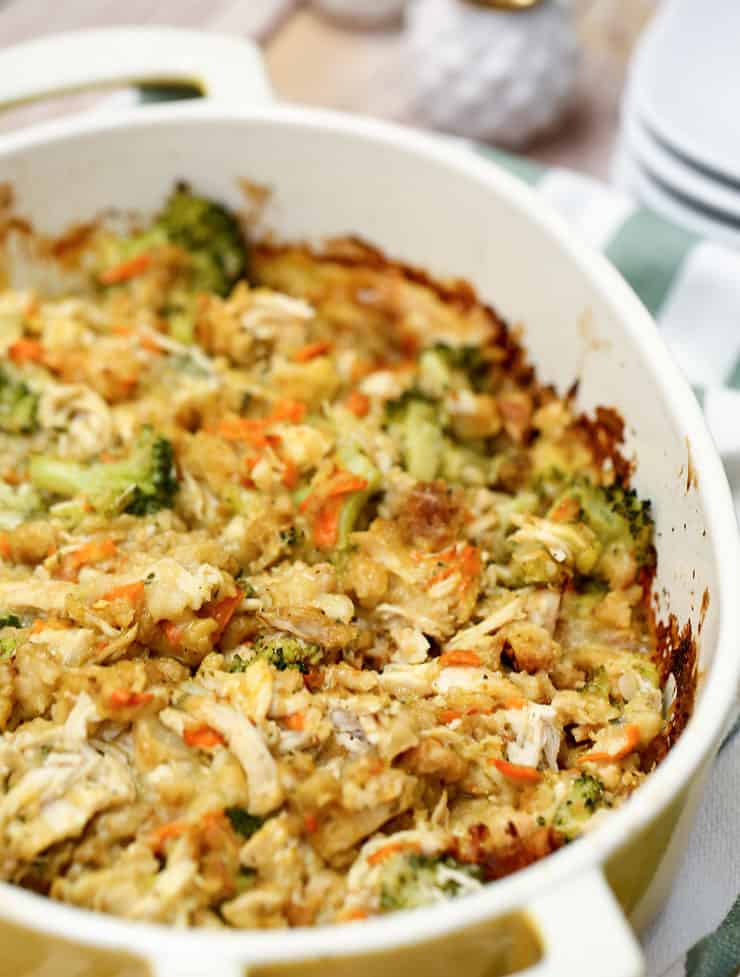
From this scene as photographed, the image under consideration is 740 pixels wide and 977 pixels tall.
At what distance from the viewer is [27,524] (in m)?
2.08

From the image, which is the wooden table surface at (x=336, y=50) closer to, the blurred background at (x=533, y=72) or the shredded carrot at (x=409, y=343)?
the blurred background at (x=533, y=72)

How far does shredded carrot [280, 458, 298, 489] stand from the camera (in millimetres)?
2164

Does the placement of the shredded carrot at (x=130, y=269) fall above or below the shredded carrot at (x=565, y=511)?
below

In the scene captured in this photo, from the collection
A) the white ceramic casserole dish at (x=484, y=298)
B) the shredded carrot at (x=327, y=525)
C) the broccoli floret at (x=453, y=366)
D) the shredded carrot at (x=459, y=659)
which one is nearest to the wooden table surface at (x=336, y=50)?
the white ceramic casserole dish at (x=484, y=298)

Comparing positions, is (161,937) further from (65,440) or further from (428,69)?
(428,69)

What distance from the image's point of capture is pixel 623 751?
5.72ft

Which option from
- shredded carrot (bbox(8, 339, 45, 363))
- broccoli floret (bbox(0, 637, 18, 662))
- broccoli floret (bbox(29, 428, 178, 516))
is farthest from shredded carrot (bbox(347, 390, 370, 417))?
broccoli floret (bbox(0, 637, 18, 662))

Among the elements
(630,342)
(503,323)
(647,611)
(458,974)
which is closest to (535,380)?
(503,323)

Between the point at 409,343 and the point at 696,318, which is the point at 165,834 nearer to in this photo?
the point at 409,343

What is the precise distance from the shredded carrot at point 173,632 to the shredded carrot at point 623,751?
0.61 meters

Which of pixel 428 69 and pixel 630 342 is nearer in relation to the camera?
pixel 630 342

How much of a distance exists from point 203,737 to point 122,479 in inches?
25.6

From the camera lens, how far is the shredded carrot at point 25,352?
242cm

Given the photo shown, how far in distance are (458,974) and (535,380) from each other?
1.29 m
